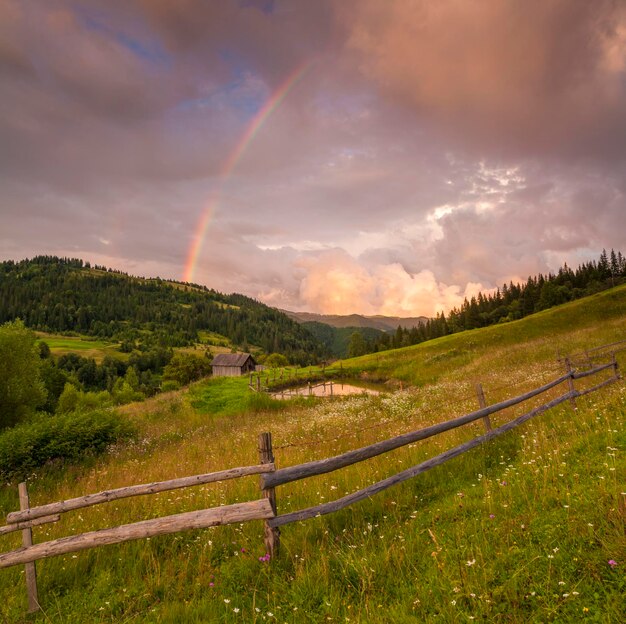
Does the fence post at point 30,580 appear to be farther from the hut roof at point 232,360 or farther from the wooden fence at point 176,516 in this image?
the hut roof at point 232,360

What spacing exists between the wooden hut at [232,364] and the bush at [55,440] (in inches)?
3486

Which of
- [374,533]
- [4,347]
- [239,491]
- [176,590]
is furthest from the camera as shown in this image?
[4,347]

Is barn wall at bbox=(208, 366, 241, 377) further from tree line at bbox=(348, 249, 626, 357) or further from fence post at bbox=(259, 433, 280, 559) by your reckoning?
fence post at bbox=(259, 433, 280, 559)

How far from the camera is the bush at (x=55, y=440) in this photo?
1301 centimetres

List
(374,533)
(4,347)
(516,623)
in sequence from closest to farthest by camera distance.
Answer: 1. (516,623)
2. (374,533)
3. (4,347)

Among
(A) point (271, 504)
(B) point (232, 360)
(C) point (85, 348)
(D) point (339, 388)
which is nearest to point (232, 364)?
(B) point (232, 360)

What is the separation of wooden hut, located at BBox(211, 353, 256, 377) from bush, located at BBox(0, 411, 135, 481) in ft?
290

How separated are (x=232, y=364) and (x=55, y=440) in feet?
307

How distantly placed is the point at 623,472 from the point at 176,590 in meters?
6.69

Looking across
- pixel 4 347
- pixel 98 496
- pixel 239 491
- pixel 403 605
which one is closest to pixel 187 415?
pixel 4 347

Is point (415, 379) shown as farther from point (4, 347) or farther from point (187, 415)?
point (4, 347)

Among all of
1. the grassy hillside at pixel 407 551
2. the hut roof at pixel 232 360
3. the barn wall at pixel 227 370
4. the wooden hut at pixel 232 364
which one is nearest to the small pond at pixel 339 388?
the grassy hillside at pixel 407 551

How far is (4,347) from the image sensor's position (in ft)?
93.1

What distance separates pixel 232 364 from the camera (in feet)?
348
